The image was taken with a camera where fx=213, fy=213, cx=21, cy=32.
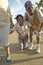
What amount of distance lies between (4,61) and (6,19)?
1093 millimetres

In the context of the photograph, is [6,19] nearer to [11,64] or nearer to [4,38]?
[4,38]

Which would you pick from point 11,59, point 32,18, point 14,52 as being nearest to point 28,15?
point 32,18

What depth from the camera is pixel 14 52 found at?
6.21 meters

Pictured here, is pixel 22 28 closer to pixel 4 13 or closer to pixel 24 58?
pixel 24 58

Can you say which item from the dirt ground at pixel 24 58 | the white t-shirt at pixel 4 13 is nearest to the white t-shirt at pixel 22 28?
the dirt ground at pixel 24 58

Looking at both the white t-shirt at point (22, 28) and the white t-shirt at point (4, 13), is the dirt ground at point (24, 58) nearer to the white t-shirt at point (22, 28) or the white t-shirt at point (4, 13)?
the white t-shirt at point (22, 28)

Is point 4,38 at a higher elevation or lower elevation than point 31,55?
higher

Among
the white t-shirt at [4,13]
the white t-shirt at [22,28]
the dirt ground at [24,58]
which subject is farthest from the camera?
the white t-shirt at [22,28]

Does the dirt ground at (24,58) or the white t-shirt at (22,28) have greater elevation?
the white t-shirt at (22,28)

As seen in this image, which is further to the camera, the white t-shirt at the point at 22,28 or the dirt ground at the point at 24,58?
the white t-shirt at the point at 22,28

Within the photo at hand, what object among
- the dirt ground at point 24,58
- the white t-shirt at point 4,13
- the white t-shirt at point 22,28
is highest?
the white t-shirt at point 4,13

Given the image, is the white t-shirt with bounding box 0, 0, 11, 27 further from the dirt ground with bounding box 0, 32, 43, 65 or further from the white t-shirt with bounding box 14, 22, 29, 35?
the white t-shirt with bounding box 14, 22, 29, 35

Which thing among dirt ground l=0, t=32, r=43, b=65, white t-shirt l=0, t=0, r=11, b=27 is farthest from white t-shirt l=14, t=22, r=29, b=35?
white t-shirt l=0, t=0, r=11, b=27

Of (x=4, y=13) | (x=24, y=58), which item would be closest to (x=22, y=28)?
(x=24, y=58)
